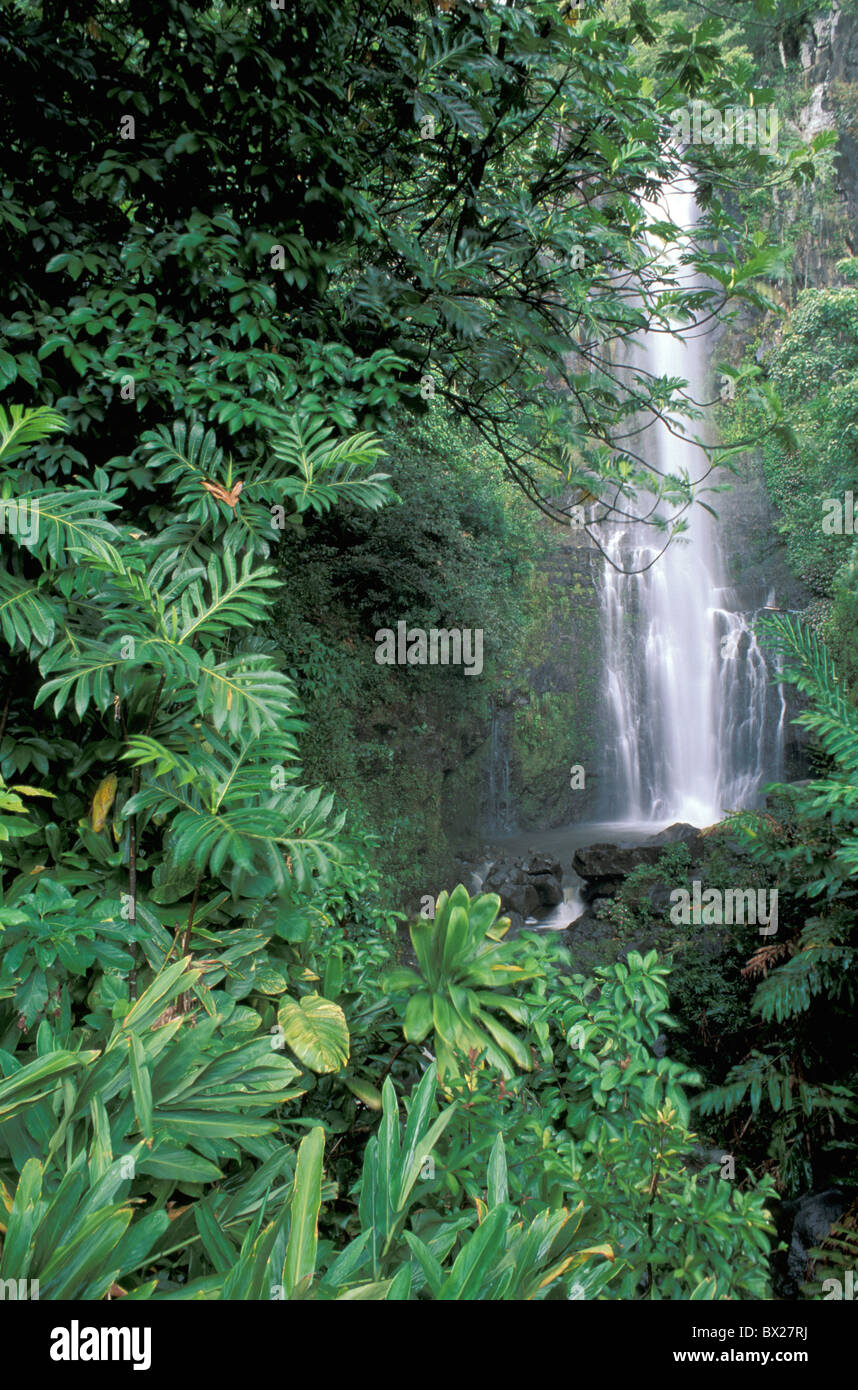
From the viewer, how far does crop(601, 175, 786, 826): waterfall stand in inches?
567

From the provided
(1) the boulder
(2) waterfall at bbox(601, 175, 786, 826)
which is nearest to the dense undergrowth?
(1) the boulder

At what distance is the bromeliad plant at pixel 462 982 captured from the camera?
133 cm

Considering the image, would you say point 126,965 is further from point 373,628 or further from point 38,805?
point 373,628

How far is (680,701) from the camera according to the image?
1536 centimetres

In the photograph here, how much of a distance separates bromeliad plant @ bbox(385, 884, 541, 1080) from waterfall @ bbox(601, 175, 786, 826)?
44.3ft

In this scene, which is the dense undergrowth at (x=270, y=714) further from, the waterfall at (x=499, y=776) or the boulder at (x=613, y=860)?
the waterfall at (x=499, y=776)

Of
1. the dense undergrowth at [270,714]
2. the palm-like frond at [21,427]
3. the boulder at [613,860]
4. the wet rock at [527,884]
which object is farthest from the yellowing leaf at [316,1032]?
the boulder at [613,860]

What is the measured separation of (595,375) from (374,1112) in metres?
3.56

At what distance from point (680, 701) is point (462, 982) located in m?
14.9

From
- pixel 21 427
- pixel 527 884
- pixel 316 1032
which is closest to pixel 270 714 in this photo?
pixel 316 1032

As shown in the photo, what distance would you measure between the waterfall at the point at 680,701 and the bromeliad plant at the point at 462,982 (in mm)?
13515

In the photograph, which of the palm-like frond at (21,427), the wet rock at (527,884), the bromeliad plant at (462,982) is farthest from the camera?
the wet rock at (527,884)

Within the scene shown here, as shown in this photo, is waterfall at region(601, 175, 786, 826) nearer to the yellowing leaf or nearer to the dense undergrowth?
the dense undergrowth
